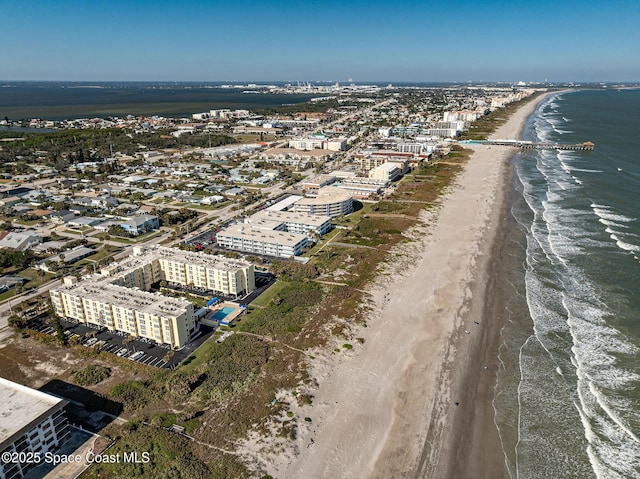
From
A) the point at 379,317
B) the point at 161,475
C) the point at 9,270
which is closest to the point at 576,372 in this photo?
the point at 379,317

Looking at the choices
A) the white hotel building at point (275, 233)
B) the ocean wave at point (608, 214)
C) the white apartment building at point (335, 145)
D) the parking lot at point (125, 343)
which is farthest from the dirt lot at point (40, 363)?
the white apartment building at point (335, 145)

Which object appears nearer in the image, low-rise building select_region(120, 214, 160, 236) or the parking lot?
the parking lot

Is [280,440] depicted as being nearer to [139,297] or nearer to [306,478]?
[306,478]

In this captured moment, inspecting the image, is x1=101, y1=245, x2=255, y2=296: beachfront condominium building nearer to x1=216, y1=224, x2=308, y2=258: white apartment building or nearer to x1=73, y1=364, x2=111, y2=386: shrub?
x1=216, y1=224, x2=308, y2=258: white apartment building

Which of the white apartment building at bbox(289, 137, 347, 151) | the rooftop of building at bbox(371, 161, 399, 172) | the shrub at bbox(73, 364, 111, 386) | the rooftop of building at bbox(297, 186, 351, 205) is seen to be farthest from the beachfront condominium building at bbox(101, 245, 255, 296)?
the white apartment building at bbox(289, 137, 347, 151)

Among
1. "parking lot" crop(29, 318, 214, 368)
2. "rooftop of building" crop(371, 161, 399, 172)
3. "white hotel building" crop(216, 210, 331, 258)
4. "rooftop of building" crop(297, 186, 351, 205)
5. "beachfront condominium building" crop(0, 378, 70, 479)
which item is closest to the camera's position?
"beachfront condominium building" crop(0, 378, 70, 479)

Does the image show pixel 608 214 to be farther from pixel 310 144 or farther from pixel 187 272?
pixel 310 144
